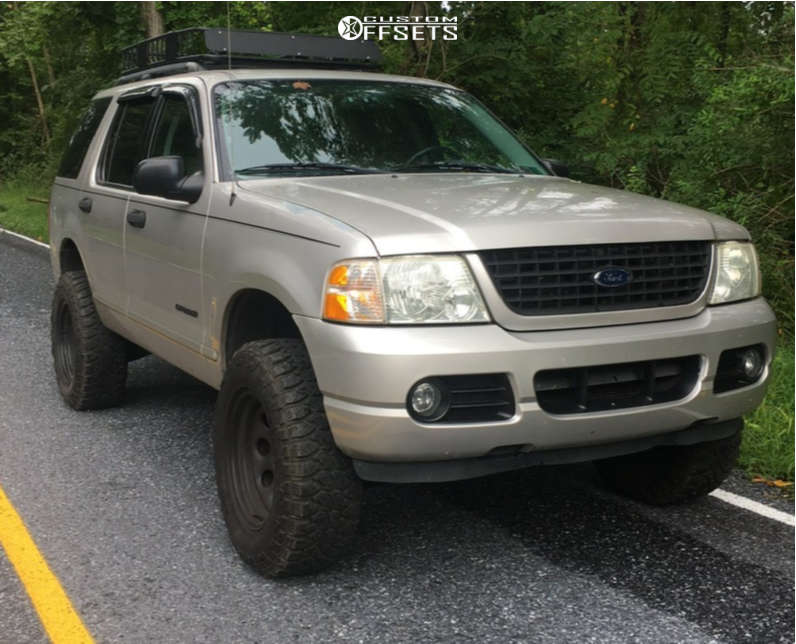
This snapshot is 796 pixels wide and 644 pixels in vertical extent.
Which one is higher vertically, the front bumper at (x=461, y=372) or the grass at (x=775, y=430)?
the front bumper at (x=461, y=372)

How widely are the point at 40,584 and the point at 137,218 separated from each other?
2.04m

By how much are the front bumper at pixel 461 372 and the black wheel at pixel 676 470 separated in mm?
730

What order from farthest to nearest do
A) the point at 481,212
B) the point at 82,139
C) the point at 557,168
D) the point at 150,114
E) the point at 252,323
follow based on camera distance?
1. the point at 82,139
2. the point at 150,114
3. the point at 557,168
4. the point at 252,323
5. the point at 481,212

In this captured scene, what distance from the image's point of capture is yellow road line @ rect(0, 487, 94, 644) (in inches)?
137

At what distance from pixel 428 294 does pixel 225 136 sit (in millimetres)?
1717

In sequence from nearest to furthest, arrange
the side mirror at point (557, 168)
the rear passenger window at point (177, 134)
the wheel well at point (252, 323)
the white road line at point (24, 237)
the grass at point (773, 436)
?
the wheel well at point (252, 323) → the rear passenger window at point (177, 134) → the grass at point (773, 436) → the side mirror at point (557, 168) → the white road line at point (24, 237)

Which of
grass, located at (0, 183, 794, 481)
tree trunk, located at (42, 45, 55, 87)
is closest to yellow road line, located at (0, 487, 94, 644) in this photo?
grass, located at (0, 183, 794, 481)

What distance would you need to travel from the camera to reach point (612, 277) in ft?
12.1

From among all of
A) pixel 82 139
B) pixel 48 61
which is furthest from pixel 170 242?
pixel 48 61

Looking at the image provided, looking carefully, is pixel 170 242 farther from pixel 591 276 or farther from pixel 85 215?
pixel 591 276

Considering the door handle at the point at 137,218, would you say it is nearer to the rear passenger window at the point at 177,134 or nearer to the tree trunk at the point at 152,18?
the rear passenger window at the point at 177,134

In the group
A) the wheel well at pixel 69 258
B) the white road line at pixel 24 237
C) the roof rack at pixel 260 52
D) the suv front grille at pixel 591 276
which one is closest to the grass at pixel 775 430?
the suv front grille at pixel 591 276

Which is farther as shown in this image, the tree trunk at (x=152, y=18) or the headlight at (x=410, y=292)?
the tree trunk at (x=152, y=18)

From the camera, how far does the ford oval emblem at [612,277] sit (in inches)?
144
